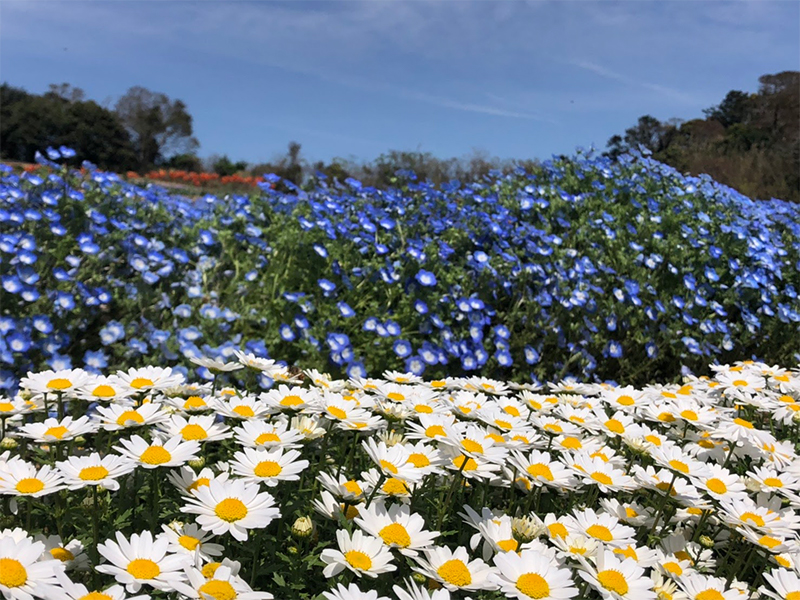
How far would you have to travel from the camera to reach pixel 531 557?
1.31m

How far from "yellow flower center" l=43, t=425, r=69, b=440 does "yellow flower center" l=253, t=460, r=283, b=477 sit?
21.4 inches

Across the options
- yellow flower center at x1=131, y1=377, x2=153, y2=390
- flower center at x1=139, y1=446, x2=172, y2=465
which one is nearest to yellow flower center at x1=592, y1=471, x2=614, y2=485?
flower center at x1=139, y1=446, x2=172, y2=465

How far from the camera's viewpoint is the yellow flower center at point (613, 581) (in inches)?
52.1

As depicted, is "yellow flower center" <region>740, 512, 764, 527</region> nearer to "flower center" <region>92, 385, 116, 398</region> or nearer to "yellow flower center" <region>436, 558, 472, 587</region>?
"yellow flower center" <region>436, 558, 472, 587</region>

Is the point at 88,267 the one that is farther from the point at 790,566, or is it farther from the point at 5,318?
the point at 790,566

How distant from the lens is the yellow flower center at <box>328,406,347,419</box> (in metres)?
1.71

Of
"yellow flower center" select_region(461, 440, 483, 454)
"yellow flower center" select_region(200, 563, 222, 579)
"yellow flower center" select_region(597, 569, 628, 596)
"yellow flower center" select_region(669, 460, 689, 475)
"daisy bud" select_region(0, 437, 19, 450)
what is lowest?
"daisy bud" select_region(0, 437, 19, 450)


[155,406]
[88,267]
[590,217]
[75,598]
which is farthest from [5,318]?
[590,217]

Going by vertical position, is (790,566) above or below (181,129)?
below

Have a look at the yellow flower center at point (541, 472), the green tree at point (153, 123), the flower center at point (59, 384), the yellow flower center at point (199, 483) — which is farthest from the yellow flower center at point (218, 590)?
the green tree at point (153, 123)

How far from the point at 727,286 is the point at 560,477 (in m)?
4.06

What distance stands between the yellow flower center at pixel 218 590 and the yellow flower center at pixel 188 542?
198 millimetres

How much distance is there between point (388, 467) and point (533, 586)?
42 cm

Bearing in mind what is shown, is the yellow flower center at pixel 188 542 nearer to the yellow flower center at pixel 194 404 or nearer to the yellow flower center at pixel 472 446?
the yellow flower center at pixel 194 404
